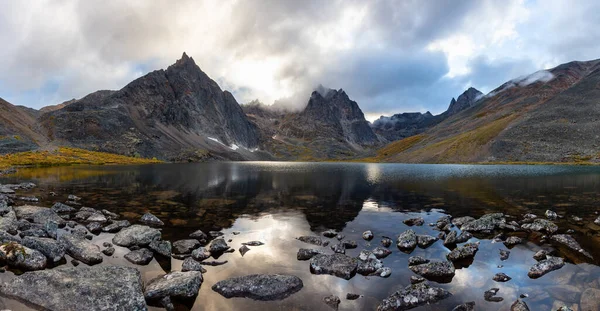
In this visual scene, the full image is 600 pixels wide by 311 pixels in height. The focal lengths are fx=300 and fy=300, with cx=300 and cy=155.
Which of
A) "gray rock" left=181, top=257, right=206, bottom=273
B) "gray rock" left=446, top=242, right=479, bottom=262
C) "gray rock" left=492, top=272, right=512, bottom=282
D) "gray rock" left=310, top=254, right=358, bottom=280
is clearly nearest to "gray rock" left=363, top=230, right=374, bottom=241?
"gray rock" left=446, top=242, right=479, bottom=262

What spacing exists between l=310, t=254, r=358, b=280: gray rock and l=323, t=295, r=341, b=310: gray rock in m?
2.68

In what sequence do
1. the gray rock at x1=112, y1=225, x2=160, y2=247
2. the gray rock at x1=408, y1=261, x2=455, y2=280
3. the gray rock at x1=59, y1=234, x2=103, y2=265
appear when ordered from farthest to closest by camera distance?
the gray rock at x1=112, y1=225, x2=160, y2=247 → the gray rock at x1=59, y1=234, x2=103, y2=265 → the gray rock at x1=408, y1=261, x2=455, y2=280

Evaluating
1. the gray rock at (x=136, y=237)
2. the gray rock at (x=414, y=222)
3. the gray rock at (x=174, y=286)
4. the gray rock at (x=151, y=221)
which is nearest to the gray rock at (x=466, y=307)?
the gray rock at (x=174, y=286)

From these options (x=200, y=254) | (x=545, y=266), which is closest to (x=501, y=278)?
(x=545, y=266)

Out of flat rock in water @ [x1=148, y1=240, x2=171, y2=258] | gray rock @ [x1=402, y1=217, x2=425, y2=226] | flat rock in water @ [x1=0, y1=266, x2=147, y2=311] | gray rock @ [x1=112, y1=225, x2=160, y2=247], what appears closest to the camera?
flat rock in water @ [x1=0, y1=266, x2=147, y2=311]

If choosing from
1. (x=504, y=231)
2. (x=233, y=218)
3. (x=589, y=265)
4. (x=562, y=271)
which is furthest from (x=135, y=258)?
(x=504, y=231)

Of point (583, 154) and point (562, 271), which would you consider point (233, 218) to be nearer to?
point (562, 271)

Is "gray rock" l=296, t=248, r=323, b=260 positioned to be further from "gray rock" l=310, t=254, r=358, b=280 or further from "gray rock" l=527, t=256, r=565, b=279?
"gray rock" l=527, t=256, r=565, b=279

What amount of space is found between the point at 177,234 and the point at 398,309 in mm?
19530

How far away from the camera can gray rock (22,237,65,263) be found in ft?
57.5

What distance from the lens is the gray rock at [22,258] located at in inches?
630

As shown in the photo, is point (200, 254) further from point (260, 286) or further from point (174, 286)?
point (260, 286)

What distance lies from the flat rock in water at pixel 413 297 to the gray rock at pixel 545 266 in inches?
262

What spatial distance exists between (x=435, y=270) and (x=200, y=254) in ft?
48.4
